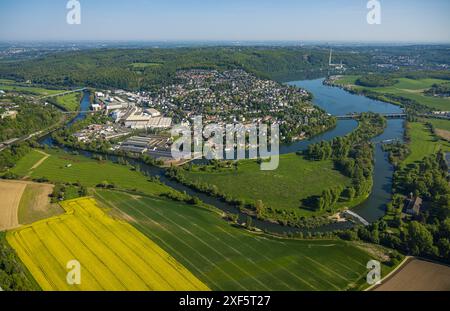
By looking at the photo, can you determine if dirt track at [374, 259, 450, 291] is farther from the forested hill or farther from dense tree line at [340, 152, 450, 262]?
the forested hill

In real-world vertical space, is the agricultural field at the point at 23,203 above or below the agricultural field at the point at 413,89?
below

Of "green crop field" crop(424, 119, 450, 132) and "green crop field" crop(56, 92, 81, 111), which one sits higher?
"green crop field" crop(56, 92, 81, 111)

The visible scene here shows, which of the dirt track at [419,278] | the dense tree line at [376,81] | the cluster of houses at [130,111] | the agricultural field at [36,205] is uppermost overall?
the dense tree line at [376,81]

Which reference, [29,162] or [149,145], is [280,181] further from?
[29,162]

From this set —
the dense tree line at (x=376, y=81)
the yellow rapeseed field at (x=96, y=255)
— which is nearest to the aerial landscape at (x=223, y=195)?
the yellow rapeseed field at (x=96, y=255)

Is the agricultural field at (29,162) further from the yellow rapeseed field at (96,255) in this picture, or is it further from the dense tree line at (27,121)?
the yellow rapeseed field at (96,255)

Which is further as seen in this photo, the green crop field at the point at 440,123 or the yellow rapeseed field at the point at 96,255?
the green crop field at the point at 440,123

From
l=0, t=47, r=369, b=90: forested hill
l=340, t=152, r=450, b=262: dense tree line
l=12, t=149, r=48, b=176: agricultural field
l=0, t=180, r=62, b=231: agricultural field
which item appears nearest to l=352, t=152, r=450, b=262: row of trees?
l=340, t=152, r=450, b=262: dense tree line
